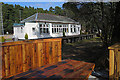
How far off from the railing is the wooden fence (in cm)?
152

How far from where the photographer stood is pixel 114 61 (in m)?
2.75

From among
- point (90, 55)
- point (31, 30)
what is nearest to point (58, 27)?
point (31, 30)

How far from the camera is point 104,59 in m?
5.03

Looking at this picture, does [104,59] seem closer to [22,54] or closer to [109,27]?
[109,27]

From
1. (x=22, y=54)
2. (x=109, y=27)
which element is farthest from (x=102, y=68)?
(x=22, y=54)

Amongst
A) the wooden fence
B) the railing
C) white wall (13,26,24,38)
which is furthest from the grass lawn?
white wall (13,26,24,38)

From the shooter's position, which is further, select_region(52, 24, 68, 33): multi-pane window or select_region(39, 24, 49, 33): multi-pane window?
select_region(52, 24, 68, 33): multi-pane window

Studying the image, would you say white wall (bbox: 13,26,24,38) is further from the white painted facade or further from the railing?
the railing

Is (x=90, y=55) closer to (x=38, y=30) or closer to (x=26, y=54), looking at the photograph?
(x=26, y=54)

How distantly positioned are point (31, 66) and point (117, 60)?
2109 mm

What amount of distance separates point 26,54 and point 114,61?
7.11 ft

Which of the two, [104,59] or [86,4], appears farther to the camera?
[86,4]

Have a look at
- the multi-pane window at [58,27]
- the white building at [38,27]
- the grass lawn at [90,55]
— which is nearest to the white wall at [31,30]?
the white building at [38,27]

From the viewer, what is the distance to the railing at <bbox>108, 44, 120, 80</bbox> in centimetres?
265
